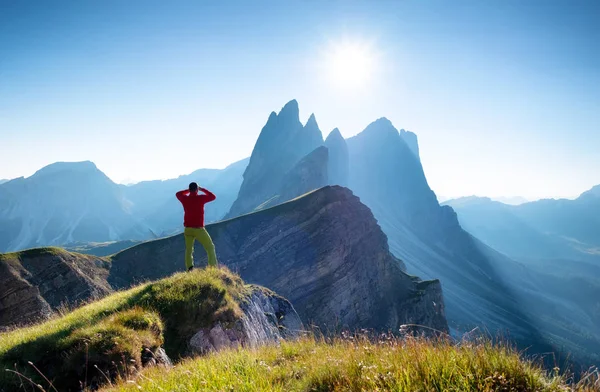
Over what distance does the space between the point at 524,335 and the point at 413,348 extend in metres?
207

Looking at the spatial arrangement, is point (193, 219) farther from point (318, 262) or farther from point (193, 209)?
point (318, 262)

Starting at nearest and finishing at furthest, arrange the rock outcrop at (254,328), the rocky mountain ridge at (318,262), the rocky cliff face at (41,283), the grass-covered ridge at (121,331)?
the grass-covered ridge at (121,331) → the rock outcrop at (254,328) → the rocky cliff face at (41,283) → the rocky mountain ridge at (318,262)

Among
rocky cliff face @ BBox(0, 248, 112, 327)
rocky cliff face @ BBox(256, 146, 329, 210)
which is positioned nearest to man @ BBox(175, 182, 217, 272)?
rocky cliff face @ BBox(0, 248, 112, 327)

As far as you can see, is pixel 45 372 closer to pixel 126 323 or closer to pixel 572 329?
pixel 126 323

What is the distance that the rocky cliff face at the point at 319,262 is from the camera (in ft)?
213

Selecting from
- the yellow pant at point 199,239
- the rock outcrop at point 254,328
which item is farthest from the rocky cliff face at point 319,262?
the yellow pant at point 199,239

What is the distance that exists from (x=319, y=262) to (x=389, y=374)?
64.2 meters

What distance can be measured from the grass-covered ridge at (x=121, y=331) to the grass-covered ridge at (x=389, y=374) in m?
2.89

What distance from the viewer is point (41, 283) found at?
136 ft

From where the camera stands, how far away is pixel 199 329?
9.70m

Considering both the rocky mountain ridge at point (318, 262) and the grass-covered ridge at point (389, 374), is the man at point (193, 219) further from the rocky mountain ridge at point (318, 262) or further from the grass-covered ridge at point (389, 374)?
the rocky mountain ridge at point (318, 262)

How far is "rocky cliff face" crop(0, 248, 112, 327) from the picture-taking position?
1437 inches

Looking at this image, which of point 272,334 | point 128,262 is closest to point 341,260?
point 128,262

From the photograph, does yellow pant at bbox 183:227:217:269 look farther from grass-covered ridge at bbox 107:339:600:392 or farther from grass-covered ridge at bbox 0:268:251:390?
grass-covered ridge at bbox 107:339:600:392
